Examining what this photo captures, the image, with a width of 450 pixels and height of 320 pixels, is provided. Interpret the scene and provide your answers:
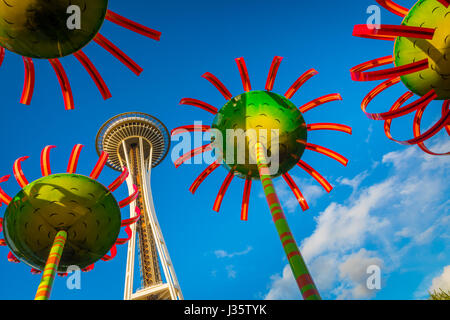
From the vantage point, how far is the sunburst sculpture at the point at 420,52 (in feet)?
13.0

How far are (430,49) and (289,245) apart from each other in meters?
2.95

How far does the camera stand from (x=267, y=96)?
16.3 ft

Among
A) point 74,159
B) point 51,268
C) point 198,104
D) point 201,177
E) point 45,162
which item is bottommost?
point 51,268

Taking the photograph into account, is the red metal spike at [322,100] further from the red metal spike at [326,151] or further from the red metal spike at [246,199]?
the red metal spike at [246,199]

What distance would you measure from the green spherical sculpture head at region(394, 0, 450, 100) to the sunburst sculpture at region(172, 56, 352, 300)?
1.29m

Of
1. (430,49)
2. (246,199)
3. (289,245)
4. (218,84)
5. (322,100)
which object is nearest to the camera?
(289,245)

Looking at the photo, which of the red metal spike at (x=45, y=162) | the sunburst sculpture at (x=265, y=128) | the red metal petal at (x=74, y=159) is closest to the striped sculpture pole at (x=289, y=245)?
the sunburst sculpture at (x=265, y=128)

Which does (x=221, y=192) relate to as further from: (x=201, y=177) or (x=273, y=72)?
(x=273, y=72)

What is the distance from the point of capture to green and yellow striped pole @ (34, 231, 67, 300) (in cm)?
364

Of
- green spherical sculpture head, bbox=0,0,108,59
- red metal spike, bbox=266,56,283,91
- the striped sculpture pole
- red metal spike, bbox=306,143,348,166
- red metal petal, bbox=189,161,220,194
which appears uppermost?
red metal spike, bbox=266,56,283,91

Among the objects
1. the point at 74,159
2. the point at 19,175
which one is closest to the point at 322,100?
the point at 74,159

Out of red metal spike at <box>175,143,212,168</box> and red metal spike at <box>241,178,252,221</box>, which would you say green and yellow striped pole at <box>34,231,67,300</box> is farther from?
red metal spike at <box>241,178,252,221</box>

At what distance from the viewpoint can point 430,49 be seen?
409 cm

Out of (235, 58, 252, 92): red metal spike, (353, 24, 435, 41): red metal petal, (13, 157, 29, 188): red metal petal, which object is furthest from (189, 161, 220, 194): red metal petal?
(353, 24, 435, 41): red metal petal
